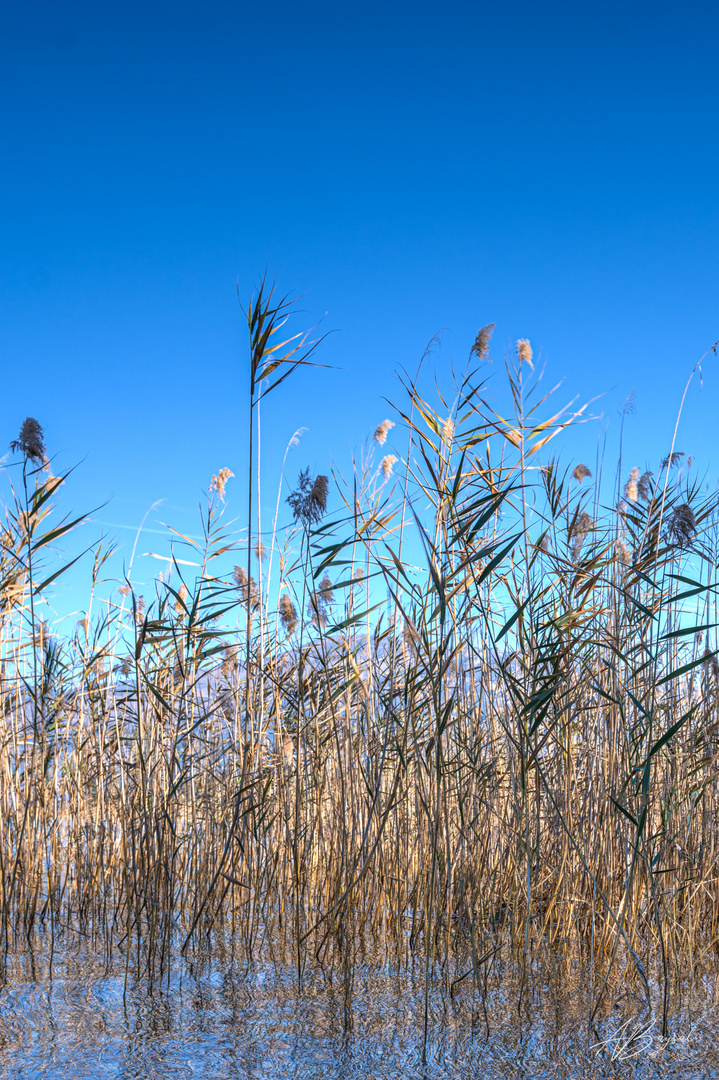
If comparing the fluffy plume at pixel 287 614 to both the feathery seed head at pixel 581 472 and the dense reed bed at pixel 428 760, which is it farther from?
the feathery seed head at pixel 581 472

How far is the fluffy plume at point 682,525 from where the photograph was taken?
314 cm

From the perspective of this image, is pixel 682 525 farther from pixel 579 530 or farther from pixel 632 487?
pixel 632 487

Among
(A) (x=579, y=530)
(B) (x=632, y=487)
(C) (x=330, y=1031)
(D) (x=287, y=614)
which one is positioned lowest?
(C) (x=330, y=1031)

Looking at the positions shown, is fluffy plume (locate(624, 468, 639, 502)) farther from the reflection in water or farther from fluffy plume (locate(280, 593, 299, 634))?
the reflection in water

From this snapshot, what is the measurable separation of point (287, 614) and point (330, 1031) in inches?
82.6

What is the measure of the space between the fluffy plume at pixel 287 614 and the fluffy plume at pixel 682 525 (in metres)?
1.85

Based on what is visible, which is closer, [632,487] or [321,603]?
[321,603]

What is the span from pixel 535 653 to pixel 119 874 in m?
2.95

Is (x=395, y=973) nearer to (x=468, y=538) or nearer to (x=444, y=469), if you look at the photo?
(x=468, y=538)

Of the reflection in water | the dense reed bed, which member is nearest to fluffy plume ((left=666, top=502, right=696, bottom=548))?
the dense reed bed

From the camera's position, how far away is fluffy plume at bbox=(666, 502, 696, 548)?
10.3 ft

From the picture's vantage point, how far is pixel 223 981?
3107 millimetres

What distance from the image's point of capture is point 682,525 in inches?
124

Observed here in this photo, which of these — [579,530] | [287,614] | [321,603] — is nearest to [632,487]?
[579,530]
